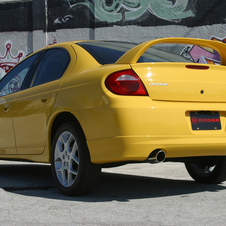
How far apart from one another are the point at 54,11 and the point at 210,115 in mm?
13126

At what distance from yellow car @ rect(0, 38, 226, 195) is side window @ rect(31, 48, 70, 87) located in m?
0.02

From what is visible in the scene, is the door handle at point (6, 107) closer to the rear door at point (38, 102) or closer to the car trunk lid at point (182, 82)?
the rear door at point (38, 102)

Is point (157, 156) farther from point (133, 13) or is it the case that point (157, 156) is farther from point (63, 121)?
point (133, 13)

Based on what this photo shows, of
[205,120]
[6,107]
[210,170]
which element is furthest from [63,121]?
[210,170]

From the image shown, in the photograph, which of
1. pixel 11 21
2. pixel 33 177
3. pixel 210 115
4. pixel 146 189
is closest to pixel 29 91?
pixel 33 177

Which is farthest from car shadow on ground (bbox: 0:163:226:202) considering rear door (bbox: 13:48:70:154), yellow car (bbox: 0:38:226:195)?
rear door (bbox: 13:48:70:154)

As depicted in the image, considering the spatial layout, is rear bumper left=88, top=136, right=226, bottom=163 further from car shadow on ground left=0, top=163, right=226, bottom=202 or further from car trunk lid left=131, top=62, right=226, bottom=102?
car shadow on ground left=0, top=163, right=226, bottom=202

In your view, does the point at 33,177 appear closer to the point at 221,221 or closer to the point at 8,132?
the point at 8,132

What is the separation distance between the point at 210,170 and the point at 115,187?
1202mm

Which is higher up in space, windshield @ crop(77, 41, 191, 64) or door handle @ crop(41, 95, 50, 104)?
windshield @ crop(77, 41, 191, 64)

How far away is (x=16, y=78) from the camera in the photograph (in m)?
5.12

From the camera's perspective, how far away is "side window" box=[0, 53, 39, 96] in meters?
4.93

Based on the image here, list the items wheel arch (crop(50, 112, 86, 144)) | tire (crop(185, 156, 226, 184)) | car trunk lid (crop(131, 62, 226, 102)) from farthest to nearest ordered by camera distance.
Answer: tire (crop(185, 156, 226, 184)) < wheel arch (crop(50, 112, 86, 144)) < car trunk lid (crop(131, 62, 226, 102))

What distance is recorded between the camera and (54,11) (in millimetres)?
15555
